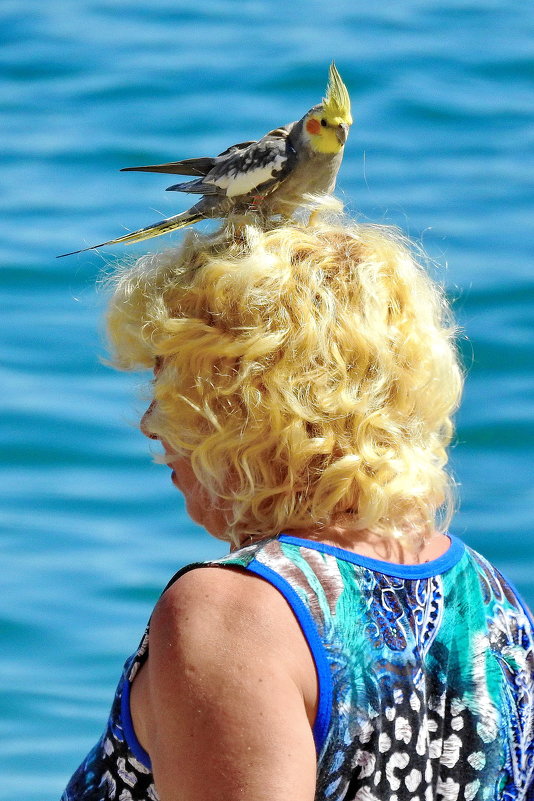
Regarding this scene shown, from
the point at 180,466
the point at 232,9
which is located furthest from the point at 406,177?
the point at 180,466

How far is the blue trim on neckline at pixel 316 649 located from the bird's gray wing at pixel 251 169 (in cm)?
72

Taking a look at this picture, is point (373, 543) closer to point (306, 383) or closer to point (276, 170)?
point (306, 383)

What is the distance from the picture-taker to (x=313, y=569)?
98cm

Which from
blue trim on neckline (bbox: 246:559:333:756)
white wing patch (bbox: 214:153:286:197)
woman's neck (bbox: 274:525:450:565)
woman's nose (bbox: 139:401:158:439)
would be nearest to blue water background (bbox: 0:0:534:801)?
white wing patch (bbox: 214:153:286:197)

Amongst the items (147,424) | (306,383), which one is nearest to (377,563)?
(306,383)

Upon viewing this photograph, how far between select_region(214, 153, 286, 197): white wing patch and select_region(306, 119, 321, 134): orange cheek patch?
0.07 meters

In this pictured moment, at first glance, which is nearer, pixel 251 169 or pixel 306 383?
pixel 306 383

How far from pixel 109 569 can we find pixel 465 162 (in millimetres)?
2565

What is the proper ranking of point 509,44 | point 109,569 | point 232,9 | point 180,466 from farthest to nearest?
point 232,9
point 509,44
point 109,569
point 180,466

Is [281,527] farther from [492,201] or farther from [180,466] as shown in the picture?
[492,201]

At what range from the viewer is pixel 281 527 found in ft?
3.46

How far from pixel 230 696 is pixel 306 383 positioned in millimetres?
343

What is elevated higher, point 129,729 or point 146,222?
A: point 146,222

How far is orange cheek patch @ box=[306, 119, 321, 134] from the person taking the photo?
1.62m
